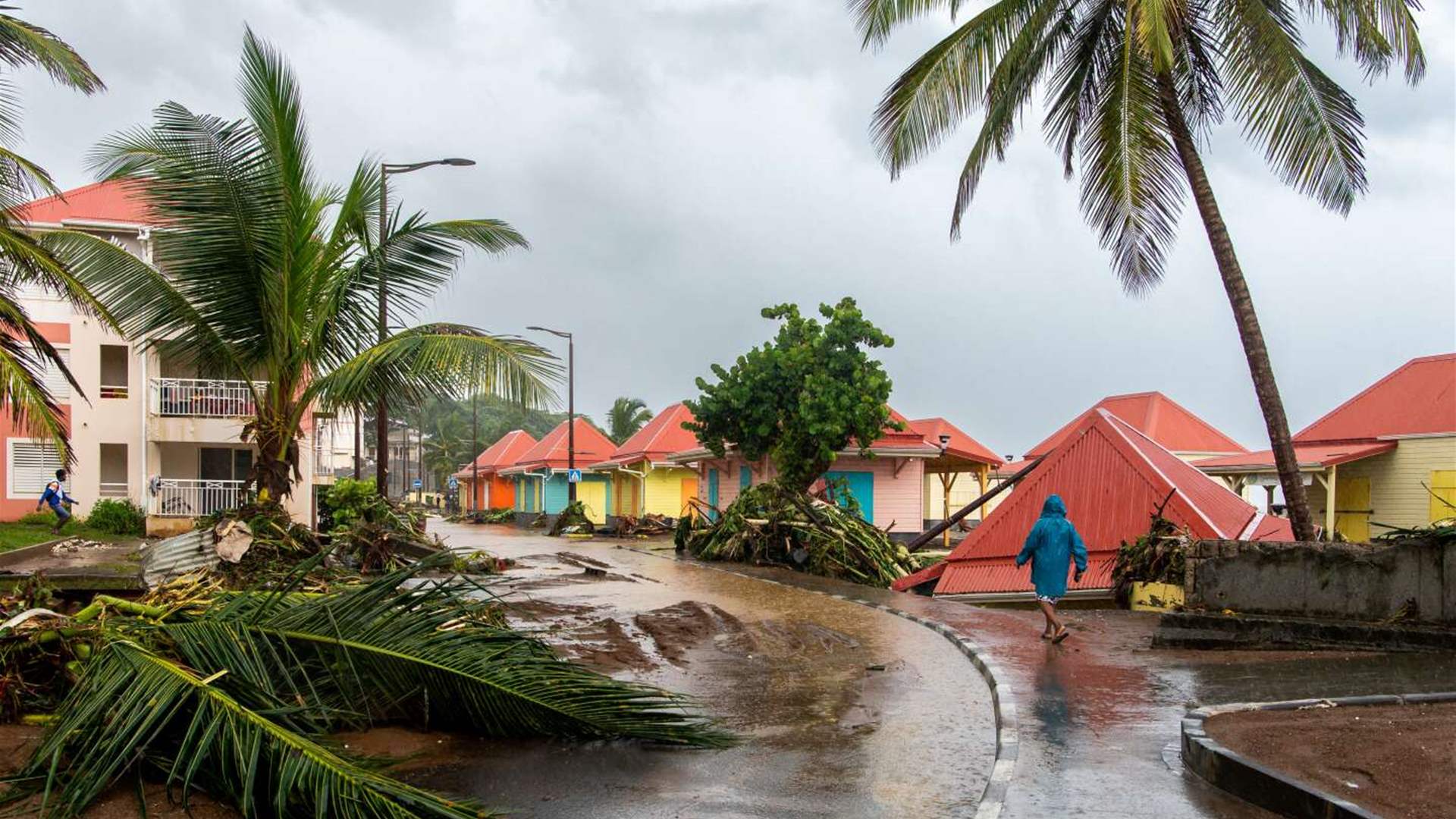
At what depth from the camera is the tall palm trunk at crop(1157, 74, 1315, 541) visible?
44.8ft

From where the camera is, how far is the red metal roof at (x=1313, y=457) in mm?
25250

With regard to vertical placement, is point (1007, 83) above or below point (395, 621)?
above

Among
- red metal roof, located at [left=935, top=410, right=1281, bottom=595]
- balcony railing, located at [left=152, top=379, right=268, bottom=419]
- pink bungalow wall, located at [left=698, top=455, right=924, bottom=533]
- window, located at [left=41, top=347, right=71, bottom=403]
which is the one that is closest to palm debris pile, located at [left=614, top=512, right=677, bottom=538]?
pink bungalow wall, located at [left=698, top=455, right=924, bottom=533]

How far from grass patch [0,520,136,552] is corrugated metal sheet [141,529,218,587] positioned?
8.70 m

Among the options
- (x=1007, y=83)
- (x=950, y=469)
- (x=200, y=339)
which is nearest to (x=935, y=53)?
(x=1007, y=83)

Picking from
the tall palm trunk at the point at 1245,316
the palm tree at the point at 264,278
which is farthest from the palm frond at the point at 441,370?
the tall palm trunk at the point at 1245,316

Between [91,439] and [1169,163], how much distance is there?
25776 millimetres

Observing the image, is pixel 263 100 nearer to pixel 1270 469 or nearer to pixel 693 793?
pixel 693 793

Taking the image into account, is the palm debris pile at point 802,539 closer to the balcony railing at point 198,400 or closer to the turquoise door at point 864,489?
the turquoise door at point 864,489

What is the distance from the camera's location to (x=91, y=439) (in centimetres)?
2862

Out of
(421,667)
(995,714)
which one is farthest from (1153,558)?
(421,667)

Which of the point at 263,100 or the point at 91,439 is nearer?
the point at 263,100

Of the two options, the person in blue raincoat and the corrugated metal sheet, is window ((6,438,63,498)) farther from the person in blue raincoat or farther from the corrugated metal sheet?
the person in blue raincoat

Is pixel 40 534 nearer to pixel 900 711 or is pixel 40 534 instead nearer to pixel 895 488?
pixel 895 488
